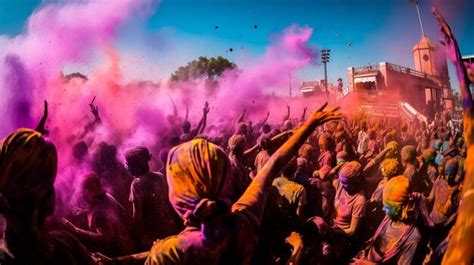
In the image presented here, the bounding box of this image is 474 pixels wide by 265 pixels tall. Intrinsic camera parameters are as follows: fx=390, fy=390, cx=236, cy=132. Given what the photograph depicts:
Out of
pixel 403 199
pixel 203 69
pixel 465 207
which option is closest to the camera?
pixel 465 207

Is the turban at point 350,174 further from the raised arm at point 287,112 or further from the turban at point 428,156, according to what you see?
the turban at point 428,156

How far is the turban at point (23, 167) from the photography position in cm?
157

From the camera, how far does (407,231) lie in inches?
111

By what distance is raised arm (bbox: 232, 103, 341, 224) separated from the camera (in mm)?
1844

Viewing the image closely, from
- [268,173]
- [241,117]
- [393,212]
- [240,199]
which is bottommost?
[393,212]

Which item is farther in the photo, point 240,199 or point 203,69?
point 203,69

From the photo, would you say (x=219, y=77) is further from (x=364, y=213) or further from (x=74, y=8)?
(x=364, y=213)

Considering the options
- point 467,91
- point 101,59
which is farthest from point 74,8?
point 467,91

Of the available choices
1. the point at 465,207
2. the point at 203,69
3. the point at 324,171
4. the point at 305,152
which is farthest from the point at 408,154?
the point at 203,69

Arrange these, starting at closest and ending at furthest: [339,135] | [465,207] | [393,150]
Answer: [465,207] < [393,150] < [339,135]

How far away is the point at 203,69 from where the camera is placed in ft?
13.5

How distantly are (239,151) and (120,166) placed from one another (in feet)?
4.03

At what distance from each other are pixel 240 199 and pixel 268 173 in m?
0.20

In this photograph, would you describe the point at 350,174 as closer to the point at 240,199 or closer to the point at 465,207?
the point at 465,207
